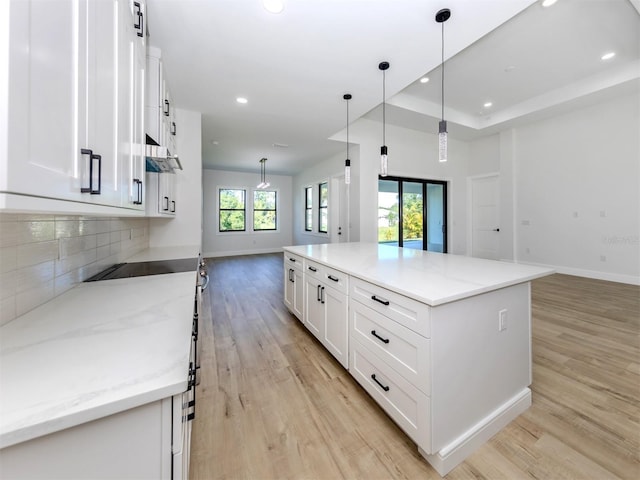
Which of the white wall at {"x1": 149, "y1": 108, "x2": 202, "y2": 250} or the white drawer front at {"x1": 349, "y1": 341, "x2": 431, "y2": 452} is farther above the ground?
the white wall at {"x1": 149, "y1": 108, "x2": 202, "y2": 250}

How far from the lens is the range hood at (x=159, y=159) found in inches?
64.9

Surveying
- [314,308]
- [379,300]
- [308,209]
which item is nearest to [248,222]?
[308,209]

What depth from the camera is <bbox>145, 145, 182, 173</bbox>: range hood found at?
5.41 feet

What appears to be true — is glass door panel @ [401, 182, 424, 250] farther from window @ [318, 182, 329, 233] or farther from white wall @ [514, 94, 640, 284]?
white wall @ [514, 94, 640, 284]

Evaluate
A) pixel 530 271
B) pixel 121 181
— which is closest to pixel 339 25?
pixel 121 181

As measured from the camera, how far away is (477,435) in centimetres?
135

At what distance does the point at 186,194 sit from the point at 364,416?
3.40 meters

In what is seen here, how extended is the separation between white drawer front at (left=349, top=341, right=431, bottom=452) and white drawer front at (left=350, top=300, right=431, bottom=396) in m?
0.05

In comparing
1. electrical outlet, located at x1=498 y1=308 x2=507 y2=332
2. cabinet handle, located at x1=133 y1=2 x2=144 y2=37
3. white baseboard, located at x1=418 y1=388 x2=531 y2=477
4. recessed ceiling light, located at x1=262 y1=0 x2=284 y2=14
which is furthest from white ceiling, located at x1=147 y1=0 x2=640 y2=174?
white baseboard, located at x1=418 y1=388 x2=531 y2=477

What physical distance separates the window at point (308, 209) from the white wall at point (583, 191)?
502 centimetres

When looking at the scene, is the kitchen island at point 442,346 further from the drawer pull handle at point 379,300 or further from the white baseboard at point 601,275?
the white baseboard at point 601,275

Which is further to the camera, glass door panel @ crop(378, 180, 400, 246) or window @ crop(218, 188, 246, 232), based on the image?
window @ crop(218, 188, 246, 232)

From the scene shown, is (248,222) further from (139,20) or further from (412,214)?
(139,20)

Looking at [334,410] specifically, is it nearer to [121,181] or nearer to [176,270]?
[176,270]
